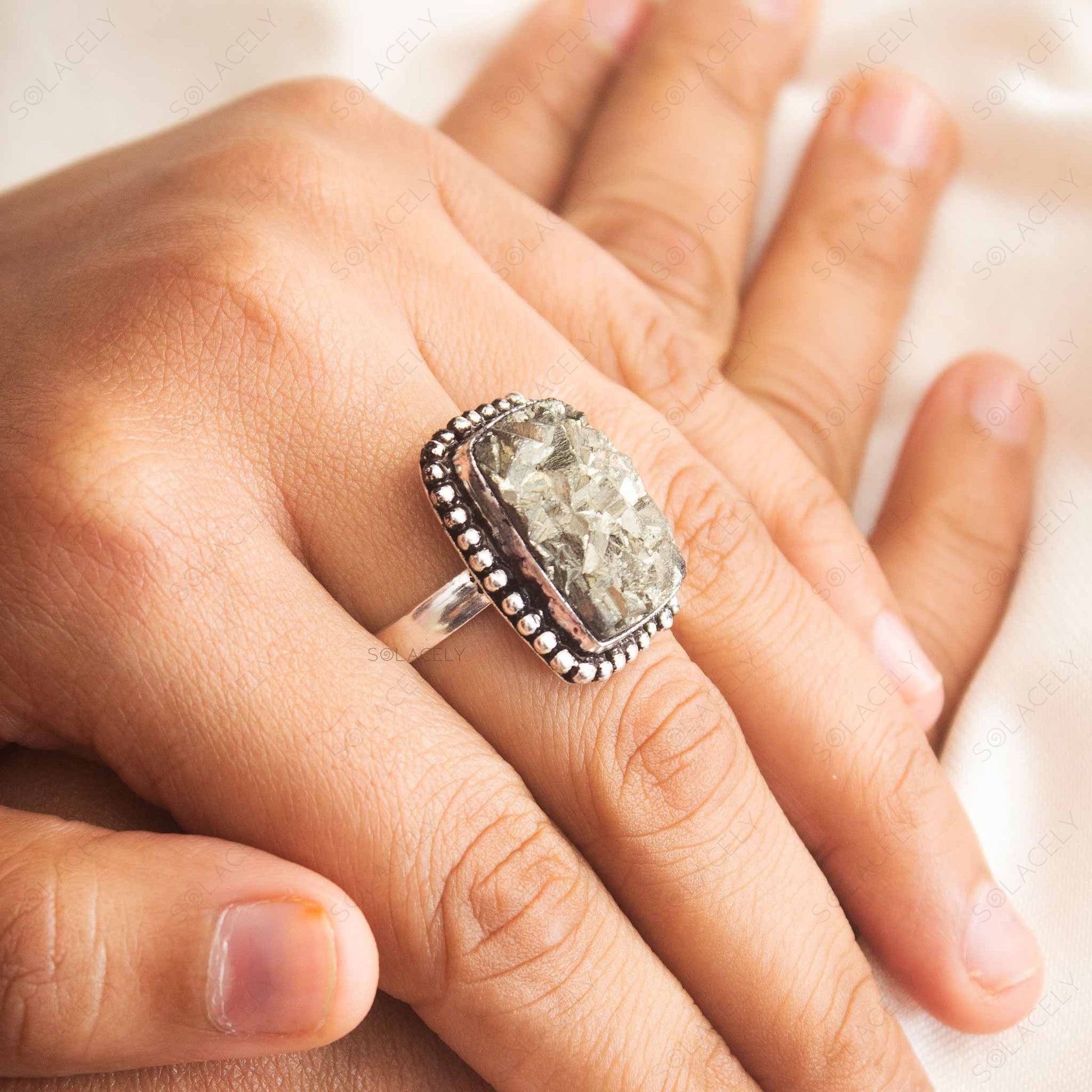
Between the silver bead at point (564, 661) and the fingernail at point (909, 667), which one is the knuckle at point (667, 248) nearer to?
the fingernail at point (909, 667)

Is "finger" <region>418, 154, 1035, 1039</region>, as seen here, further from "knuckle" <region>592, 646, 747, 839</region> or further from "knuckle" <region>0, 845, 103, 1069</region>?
"knuckle" <region>0, 845, 103, 1069</region>

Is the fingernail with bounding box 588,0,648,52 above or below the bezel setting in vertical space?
above

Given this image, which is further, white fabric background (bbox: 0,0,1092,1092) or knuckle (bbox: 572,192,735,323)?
knuckle (bbox: 572,192,735,323)

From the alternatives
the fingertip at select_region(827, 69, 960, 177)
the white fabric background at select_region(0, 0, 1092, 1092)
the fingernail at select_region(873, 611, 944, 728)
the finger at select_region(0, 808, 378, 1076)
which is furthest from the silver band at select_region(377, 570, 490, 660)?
the fingertip at select_region(827, 69, 960, 177)

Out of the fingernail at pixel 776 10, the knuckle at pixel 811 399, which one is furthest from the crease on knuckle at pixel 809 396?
the fingernail at pixel 776 10

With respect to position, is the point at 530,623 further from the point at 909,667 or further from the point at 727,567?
the point at 909,667

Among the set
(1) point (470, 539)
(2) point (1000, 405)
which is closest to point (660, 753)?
(1) point (470, 539)

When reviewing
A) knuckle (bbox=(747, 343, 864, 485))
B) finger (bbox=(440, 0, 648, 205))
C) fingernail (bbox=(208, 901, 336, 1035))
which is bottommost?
knuckle (bbox=(747, 343, 864, 485))

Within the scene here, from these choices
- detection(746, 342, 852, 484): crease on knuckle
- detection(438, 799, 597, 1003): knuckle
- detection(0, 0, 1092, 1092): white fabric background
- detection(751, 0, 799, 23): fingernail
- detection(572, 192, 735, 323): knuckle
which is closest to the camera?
detection(438, 799, 597, 1003): knuckle
